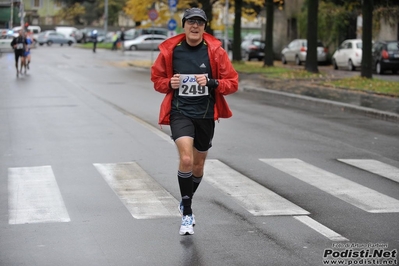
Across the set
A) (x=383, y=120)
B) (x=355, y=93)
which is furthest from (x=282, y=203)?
(x=355, y=93)

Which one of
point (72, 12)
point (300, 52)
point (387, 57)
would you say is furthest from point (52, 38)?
point (387, 57)

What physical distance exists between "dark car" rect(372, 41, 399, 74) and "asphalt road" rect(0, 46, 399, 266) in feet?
60.8

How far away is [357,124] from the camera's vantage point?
57.6ft

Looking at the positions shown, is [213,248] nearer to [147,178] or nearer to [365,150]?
[147,178]

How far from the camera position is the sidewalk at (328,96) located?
64.7 feet

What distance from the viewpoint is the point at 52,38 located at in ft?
282

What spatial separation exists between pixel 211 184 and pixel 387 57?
2764 cm

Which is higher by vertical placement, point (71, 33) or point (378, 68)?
point (71, 33)

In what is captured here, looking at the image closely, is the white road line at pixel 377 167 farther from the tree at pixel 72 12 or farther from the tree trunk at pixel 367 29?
the tree at pixel 72 12

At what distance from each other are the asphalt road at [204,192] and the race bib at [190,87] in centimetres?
126

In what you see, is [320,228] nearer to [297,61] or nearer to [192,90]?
[192,90]

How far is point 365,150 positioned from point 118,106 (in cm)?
797

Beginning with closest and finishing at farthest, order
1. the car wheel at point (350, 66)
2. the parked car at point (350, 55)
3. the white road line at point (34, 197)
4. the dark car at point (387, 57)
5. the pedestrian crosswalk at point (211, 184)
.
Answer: the white road line at point (34, 197), the pedestrian crosswalk at point (211, 184), the dark car at point (387, 57), the parked car at point (350, 55), the car wheel at point (350, 66)

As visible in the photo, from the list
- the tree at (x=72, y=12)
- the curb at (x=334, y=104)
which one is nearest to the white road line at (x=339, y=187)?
the curb at (x=334, y=104)
